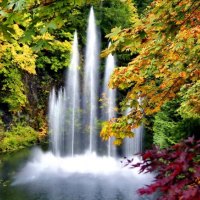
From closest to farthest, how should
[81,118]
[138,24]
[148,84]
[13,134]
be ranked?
[138,24], [148,84], [13,134], [81,118]

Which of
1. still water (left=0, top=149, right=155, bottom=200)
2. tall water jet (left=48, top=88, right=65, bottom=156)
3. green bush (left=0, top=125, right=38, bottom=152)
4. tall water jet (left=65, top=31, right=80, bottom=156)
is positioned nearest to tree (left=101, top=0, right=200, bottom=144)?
still water (left=0, top=149, right=155, bottom=200)

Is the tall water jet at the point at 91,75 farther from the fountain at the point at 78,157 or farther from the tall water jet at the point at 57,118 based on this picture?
the tall water jet at the point at 57,118

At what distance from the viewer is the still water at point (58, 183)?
11216mm

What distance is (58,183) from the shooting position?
41.0 feet

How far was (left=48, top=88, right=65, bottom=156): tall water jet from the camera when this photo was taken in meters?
20.4

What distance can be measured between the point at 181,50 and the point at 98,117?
1856 cm

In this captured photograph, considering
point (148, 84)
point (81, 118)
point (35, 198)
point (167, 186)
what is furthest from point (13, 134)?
point (167, 186)

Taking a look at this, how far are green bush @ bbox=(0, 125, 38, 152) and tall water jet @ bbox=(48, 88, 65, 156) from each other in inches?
49.8

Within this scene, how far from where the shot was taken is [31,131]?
19.5 m

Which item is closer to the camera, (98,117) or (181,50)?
(181,50)

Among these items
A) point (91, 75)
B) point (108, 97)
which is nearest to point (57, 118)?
point (108, 97)

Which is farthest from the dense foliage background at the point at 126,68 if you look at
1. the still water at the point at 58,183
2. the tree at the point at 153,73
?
the still water at the point at 58,183

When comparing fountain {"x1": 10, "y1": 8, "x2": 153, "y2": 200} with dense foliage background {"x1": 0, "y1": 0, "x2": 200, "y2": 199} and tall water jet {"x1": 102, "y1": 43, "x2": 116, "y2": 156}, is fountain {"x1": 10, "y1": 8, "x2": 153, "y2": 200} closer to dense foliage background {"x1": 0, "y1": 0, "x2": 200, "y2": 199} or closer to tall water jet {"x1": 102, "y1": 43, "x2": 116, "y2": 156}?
tall water jet {"x1": 102, "y1": 43, "x2": 116, "y2": 156}

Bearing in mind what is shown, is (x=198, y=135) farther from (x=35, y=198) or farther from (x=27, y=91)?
(x=27, y=91)
